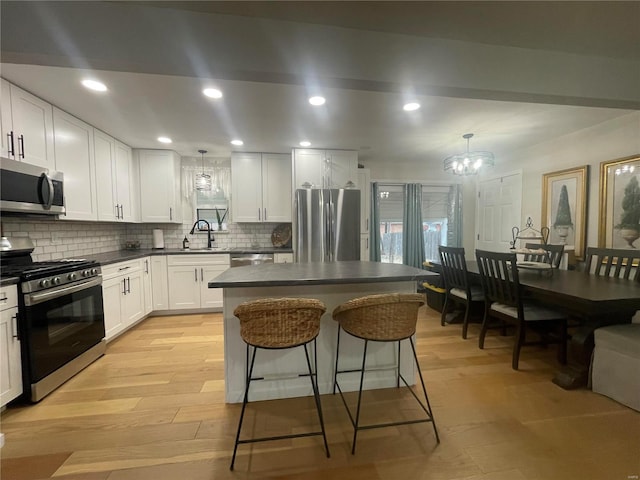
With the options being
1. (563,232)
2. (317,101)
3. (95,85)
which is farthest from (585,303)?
(95,85)

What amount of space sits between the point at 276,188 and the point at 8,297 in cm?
300

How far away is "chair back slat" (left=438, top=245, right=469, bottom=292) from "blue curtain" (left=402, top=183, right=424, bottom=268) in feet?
4.64

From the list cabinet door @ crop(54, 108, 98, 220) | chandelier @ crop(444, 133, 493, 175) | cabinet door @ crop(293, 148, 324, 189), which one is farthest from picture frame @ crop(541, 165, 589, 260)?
cabinet door @ crop(54, 108, 98, 220)

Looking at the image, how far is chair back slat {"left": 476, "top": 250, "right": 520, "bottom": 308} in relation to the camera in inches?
93.0

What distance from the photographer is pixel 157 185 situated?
154 inches

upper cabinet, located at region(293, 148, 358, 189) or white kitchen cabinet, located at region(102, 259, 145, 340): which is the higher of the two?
upper cabinet, located at region(293, 148, 358, 189)

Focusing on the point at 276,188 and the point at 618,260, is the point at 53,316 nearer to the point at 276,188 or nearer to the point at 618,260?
the point at 276,188

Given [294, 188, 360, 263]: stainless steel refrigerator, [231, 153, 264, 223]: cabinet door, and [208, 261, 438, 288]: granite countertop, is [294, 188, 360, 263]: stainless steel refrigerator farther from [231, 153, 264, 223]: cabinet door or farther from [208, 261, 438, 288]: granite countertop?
[208, 261, 438, 288]: granite countertop

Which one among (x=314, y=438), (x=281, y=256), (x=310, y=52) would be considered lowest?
(x=314, y=438)

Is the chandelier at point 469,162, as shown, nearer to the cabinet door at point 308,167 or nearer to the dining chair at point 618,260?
the dining chair at point 618,260

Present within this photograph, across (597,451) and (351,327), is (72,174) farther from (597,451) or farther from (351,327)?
(597,451)

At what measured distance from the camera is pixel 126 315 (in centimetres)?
315

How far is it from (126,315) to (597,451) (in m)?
4.08

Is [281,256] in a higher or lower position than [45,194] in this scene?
lower
